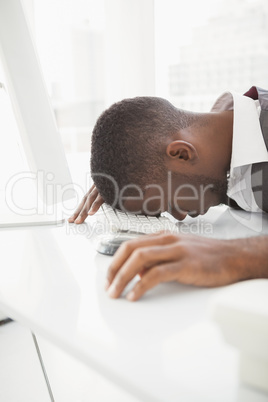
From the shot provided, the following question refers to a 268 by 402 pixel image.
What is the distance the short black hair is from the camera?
26.9 inches

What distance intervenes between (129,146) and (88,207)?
20 centimetres

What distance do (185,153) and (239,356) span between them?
0.49m

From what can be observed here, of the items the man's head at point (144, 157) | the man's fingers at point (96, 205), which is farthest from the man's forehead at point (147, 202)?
the man's fingers at point (96, 205)

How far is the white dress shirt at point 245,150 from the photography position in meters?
0.75

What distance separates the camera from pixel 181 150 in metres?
0.71

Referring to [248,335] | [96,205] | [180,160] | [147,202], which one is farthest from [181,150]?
[248,335]

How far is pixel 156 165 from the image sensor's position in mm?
694

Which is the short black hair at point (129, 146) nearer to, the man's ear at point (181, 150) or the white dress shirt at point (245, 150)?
the man's ear at point (181, 150)

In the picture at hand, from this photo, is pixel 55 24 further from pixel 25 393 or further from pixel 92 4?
pixel 25 393

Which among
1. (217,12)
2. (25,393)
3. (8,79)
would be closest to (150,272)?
(8,79)

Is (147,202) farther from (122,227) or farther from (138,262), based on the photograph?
(138,262)

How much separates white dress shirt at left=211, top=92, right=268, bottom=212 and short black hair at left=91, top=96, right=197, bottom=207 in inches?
6.5

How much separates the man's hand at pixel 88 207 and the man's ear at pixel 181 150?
209mm

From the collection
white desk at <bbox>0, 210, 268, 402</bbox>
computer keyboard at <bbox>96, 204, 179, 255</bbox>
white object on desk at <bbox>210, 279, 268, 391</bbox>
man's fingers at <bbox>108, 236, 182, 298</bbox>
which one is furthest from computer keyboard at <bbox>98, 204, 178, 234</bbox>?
white object on desk at <bbox>210, 279, 268, 391</bbox>
